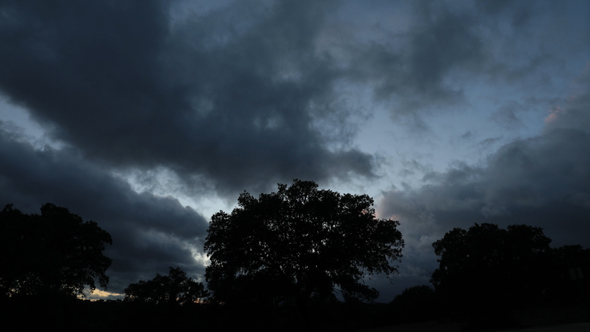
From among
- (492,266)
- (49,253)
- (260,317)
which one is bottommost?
(260,317)

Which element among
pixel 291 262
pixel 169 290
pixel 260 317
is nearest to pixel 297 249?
pixel 291 262

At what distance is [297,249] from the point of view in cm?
3153

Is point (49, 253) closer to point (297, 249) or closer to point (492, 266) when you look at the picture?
point (297, 249)

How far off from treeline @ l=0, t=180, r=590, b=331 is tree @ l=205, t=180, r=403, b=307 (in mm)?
96

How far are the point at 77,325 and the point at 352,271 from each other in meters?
26.7

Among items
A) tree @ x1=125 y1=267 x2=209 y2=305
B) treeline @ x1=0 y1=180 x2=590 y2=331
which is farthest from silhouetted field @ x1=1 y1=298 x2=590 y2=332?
tree @ x1=125 y1=267 x2=209 y2=305

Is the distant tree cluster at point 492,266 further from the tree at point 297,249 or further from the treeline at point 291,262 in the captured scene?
the tree at point 297,249

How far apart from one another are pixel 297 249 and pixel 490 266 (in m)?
24.4

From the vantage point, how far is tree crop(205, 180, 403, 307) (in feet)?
102

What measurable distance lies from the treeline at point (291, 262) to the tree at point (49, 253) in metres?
0.10

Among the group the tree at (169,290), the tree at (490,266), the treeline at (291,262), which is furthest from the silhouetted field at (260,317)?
the tree at (169,290)

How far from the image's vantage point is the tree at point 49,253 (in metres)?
31.2

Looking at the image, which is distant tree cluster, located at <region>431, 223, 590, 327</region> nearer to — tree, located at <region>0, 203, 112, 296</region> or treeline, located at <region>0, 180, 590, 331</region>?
treeline, located at <region>0, 180, 590, 331</region>

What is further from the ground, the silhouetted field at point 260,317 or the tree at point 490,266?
the tree at point 490,266
